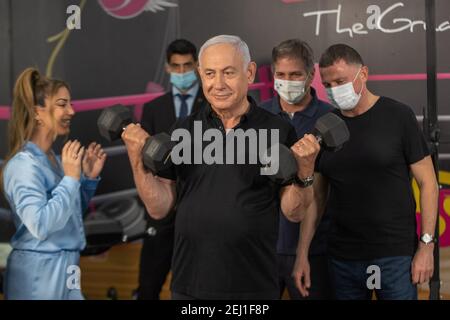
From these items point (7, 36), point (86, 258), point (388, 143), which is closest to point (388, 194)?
point (388, 143)

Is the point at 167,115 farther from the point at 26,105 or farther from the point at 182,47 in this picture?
the point at 26,105

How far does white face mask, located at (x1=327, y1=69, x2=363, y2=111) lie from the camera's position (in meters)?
3.53

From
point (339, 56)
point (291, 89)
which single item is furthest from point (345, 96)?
Answer: point (291, 89)

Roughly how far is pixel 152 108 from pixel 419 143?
4.87 feet

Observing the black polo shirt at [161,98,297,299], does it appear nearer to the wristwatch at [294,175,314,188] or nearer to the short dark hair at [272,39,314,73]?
the wristwatch at [294,175,314,188]

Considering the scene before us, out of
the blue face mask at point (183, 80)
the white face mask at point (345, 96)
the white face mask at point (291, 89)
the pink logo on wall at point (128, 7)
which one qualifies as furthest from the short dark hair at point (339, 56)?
the pink logo on wall at point (128, 7)

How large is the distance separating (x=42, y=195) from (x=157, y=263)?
0.97 meters

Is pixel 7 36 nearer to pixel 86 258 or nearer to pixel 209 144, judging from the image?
pixel 86 258

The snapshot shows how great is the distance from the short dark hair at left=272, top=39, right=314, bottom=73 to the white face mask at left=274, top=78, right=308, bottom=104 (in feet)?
0.28

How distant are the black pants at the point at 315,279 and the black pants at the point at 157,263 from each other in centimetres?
77

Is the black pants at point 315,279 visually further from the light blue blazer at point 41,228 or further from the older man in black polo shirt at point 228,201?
the light blue blazer at point 41,228

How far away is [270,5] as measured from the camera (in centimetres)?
411

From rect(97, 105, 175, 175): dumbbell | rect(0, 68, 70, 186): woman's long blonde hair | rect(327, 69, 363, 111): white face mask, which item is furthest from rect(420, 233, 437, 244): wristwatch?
rect(0, 68, 70, 186): woman's long blonde hair

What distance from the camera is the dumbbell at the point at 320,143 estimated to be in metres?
2.73
